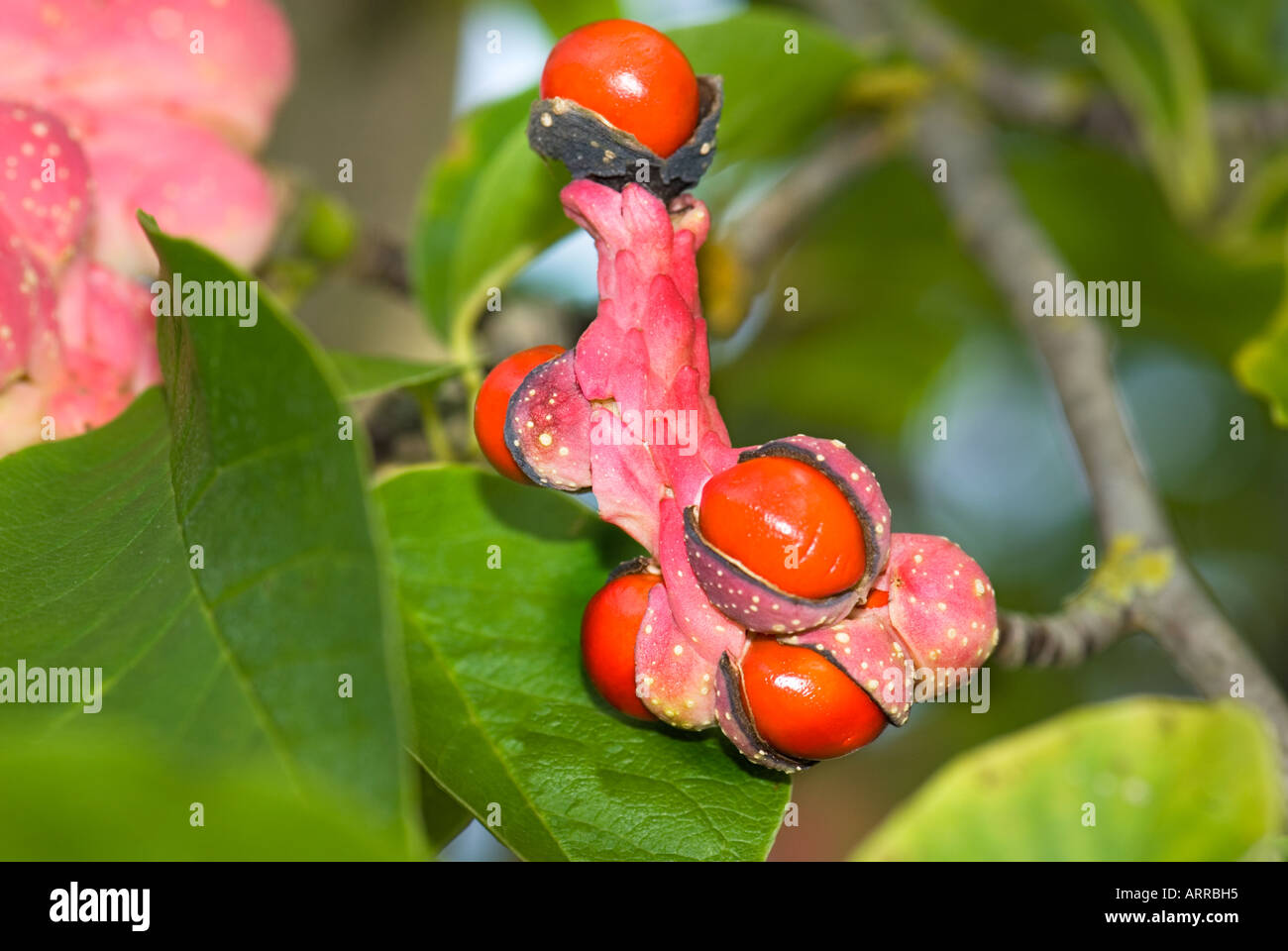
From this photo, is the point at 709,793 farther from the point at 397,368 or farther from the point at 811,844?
the point at 811,844

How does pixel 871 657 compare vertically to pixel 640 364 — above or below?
below

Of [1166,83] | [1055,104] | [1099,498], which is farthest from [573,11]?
[1099,498]

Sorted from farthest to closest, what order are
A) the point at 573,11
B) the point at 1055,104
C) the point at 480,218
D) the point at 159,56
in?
1. the point at 573,11
2. the point at 1055,104
3. the point at 480,218
4. the point at 159,56

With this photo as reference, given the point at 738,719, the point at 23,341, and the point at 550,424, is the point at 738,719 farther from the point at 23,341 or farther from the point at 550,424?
the point at 23,341

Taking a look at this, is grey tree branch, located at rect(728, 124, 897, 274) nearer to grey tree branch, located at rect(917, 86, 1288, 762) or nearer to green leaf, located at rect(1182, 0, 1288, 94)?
grey tree branch, located at rect(917, 86, 1288, 762)

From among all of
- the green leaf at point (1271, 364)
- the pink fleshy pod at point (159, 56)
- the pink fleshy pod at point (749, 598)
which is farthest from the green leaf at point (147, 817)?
the green leaf at point (1271, 364)

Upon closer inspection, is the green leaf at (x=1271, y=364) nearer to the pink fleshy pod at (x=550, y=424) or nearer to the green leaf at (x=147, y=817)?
the pink fleshy pod at (x=550, y=424)

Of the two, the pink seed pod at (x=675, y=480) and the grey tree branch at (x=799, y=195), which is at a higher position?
the grey tree branch at (x=799, y=195)

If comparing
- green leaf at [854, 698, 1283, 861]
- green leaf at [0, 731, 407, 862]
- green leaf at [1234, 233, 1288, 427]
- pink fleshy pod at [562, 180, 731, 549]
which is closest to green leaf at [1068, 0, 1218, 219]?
green leaf at [1234, 233, 1288, 427]
